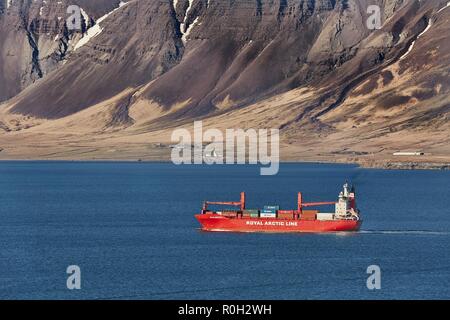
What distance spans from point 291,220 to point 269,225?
2.27m

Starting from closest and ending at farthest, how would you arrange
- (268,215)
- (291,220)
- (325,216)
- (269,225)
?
(291,220) → (269,225) → (325,216) → (268,215)

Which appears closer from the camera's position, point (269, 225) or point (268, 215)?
point (269, 225)

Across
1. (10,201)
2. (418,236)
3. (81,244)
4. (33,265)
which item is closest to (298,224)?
(418,236)

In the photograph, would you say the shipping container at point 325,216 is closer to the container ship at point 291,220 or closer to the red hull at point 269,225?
the container ship at point 291,220

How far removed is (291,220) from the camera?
117 meters

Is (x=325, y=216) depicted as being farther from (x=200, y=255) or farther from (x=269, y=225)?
(x=200, y=255)

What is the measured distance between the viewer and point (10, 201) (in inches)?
6511

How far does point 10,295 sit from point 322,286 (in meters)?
20.4

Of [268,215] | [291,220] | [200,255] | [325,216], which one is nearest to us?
[200,255]

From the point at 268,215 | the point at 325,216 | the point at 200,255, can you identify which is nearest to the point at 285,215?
the point at 268,215

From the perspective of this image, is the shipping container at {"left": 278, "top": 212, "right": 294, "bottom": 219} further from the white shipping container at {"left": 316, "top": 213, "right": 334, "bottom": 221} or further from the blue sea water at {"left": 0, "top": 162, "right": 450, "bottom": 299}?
the blue sea water at {"left": 0, "top": 162, "right": 450, "bottom": 299}

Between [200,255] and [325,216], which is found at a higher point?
[325,216]

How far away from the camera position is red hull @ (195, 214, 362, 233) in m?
116
